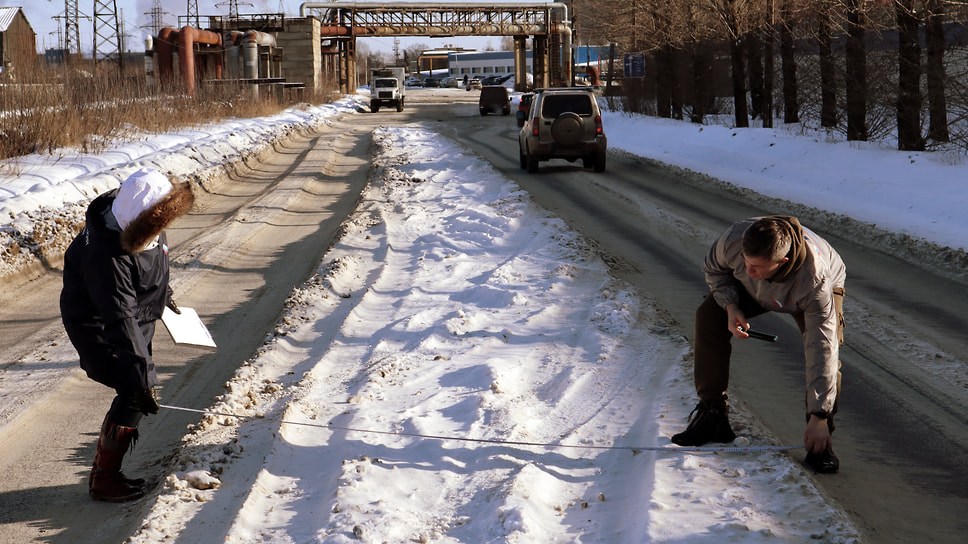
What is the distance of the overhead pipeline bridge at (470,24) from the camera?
68.4m

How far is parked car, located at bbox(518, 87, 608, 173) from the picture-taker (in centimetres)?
1906

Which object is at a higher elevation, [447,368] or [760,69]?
[760,69]

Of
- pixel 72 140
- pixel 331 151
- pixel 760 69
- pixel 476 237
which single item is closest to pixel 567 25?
pixel 760 69

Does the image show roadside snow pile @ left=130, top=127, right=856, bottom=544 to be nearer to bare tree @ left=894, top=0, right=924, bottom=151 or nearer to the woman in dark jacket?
the woman in dark jacket

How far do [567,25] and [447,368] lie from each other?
7057 cm

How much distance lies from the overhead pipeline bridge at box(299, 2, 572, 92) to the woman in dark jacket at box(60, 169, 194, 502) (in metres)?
64.9

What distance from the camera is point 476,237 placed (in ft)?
37.3

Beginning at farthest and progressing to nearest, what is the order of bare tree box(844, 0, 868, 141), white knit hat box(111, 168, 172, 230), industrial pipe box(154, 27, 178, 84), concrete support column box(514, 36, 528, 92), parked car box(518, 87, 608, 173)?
1. concrete support column box(514, 36, 528, 92)
2. industrial pipe box(154, 27, 178, 84)
3. bare tree box(844, 0, 868, 141)
4. parked car box(518, 87, 608, 173)
5. white knit hat box(111, 168, 172, 230)

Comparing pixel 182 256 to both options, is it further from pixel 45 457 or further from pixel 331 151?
pixel 331 151

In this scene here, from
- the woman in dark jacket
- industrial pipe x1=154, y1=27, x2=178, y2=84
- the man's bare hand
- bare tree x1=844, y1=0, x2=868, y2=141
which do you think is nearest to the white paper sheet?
the woman in dark jacket

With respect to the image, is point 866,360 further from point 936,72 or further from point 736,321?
point 936,72

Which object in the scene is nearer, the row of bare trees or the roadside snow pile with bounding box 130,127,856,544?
the roadside snow pile with bounding box 130,127,856,544

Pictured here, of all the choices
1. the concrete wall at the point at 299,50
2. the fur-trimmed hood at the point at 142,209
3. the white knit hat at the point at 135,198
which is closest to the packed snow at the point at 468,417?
the fur-trimmed hood at the point at 142,209

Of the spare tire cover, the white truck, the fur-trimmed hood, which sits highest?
the white truck
